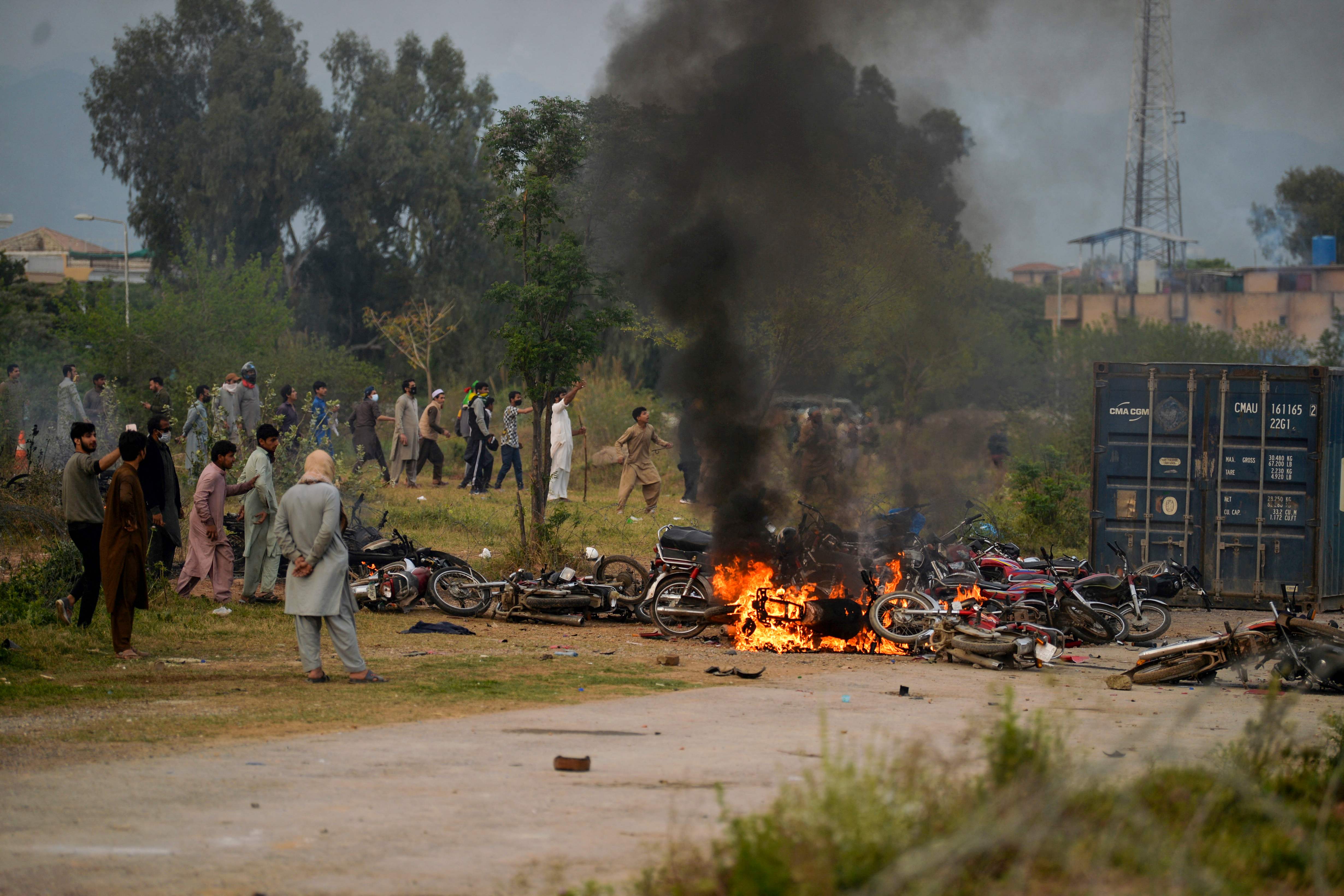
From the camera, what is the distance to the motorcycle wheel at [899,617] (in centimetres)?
1042

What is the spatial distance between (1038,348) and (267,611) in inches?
1305

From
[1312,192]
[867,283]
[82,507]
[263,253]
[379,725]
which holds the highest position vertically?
[1312,192]

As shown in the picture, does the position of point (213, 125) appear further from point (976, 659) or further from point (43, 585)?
point (976, 659)

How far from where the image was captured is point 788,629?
34.7ft

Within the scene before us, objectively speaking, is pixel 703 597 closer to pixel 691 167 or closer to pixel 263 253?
pixel 691 167

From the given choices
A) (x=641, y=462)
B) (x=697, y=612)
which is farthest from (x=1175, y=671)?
(x=641, y=462)

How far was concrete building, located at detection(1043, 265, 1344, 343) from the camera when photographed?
186 ft

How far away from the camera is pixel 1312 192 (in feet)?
241

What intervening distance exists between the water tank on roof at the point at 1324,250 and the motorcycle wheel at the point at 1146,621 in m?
55.4

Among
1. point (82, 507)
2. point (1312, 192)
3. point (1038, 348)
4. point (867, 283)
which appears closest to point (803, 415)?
point (867, 283)

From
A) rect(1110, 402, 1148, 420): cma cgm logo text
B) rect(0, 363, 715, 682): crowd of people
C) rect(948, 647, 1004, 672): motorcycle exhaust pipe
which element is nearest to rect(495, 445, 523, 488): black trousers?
rect(0, 363, 715, 682): crowd of people

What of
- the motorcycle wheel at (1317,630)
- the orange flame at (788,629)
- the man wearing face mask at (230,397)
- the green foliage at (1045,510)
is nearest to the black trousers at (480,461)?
the man wearing face mask at (230,397)

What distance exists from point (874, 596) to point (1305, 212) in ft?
245

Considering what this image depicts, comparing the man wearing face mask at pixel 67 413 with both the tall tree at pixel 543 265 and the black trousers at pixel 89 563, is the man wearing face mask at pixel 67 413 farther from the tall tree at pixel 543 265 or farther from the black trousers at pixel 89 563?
the black trousers at pixel 89 563
